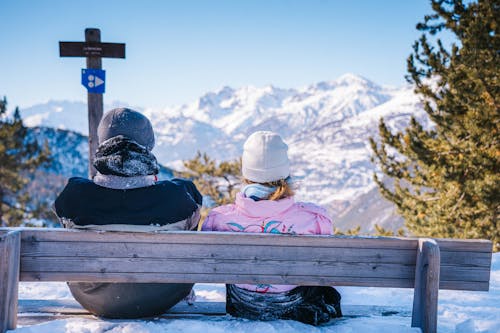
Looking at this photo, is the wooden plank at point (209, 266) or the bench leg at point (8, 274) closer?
the bench leg at point (8, 274)

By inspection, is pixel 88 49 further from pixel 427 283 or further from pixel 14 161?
pixel 14 161

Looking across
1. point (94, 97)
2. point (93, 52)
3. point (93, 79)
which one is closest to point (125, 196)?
point (94, 97)

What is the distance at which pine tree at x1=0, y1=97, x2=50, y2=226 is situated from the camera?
23.3 meters

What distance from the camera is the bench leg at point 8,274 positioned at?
295 centimetres

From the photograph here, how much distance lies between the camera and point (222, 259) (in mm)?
3072

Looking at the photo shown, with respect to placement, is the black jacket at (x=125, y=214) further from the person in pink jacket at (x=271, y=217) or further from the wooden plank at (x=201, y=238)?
the person in pink jacket at (x=271, y=217)

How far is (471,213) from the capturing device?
495 inches

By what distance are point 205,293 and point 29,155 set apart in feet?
73.4

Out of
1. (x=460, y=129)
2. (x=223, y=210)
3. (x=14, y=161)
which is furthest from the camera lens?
(x=14, y=161)

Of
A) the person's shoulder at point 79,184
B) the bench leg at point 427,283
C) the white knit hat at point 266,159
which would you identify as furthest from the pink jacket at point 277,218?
the person's shoulder at point 79,184

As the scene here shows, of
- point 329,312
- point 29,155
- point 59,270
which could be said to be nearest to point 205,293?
point 329,312

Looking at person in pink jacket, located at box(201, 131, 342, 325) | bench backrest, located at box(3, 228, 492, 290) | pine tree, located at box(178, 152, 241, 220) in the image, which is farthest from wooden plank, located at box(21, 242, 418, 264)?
pine tree, located at box(178, 152, 241, 220)

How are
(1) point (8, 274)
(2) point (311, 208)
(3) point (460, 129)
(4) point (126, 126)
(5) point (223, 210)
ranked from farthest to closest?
(3) point (460, 129), (5) point (223, 210), (2) point (311, 208), (4) point (126, 126), (1) point (8, 274)

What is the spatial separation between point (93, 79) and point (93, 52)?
39 cm
